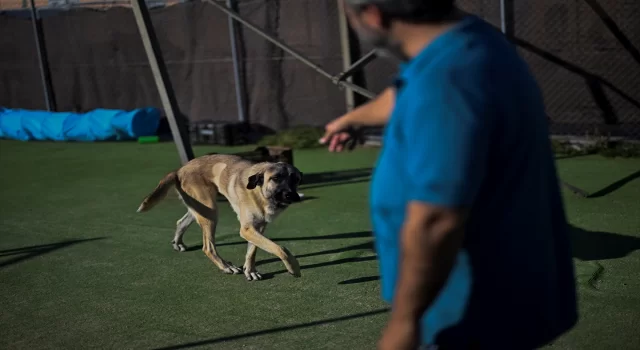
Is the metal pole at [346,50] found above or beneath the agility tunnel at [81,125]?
above

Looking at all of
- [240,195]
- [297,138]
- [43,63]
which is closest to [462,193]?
[240,195]

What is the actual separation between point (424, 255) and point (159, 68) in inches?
281

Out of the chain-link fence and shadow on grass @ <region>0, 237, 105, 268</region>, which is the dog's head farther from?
the chain-link fence

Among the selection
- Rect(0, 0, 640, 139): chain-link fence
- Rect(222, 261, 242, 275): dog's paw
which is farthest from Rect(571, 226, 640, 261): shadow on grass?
Rect(0, 0, 640, 139): chain-link fence

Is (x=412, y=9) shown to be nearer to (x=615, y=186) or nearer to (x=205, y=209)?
(x=205, y=209)

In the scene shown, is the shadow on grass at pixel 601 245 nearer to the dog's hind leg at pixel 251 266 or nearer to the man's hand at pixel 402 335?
the dog's hind leg at pixel 251 266

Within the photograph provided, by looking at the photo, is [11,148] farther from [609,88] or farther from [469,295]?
[469,295]

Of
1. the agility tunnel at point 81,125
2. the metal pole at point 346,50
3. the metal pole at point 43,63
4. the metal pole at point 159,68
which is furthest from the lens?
the metal pole at point 43,63

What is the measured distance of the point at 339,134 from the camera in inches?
96.4

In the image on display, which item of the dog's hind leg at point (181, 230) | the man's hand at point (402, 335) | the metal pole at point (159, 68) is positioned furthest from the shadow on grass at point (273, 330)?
the metal pole at point (159, 68)

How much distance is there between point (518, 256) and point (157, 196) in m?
5.18

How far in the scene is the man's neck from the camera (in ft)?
5.90

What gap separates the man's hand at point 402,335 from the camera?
178 centimetres

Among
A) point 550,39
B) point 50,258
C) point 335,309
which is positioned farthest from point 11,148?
point 335,309
